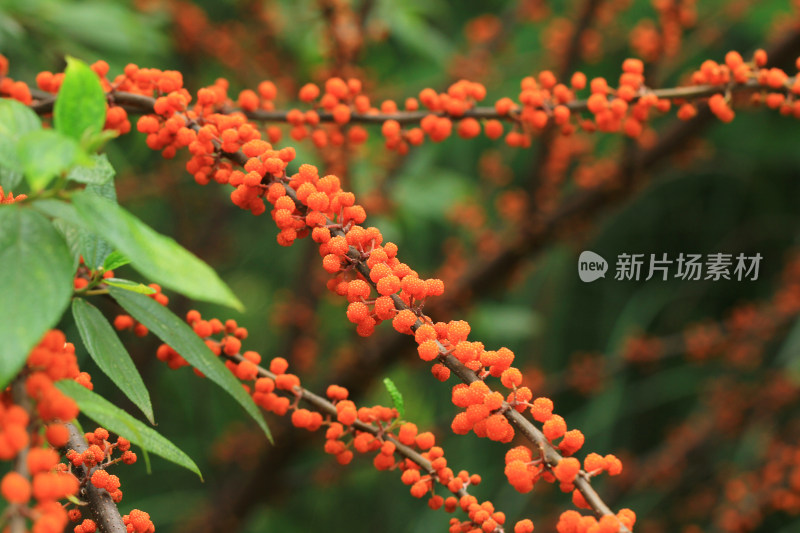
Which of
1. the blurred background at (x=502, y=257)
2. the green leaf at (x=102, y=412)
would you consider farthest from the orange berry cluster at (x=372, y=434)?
the blurred background at (x=502, y=257)

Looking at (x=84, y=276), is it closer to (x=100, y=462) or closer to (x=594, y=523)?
(x=100, y=462)

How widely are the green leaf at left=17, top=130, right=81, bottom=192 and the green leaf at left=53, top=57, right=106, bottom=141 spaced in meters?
0.03

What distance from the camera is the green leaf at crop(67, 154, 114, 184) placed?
0.92 feet

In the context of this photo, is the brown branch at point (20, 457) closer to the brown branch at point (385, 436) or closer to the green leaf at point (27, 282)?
the green leaf at point (27, 282)

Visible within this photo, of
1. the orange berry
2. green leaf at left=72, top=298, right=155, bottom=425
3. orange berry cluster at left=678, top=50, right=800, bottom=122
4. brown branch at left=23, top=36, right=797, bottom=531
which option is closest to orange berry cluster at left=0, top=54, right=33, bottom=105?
brown branch at left=23, top=36, right=797, bottom=531

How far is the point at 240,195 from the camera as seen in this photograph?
348 millimetres

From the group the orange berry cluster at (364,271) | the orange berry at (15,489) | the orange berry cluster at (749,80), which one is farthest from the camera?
the orange berry cluster at (749,80)

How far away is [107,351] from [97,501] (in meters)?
0.07

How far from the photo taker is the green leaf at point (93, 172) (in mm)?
280

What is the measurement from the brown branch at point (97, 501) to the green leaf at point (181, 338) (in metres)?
0.06

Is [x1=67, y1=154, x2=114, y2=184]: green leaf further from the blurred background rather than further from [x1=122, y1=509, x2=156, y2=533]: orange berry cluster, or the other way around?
the blurred background

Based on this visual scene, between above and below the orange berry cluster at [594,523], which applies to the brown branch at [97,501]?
below

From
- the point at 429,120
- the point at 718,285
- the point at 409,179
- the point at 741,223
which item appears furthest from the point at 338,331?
the point at 429,120

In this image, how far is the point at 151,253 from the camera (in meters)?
0.23
